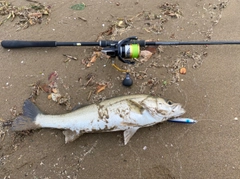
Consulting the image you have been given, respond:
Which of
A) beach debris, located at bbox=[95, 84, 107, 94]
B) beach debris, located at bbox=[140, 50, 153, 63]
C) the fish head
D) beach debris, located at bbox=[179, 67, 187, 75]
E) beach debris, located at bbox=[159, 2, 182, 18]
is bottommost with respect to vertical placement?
beach debris, located at bbox=[95, 84, 107, 94]

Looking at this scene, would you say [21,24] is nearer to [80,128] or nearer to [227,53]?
[80,128]

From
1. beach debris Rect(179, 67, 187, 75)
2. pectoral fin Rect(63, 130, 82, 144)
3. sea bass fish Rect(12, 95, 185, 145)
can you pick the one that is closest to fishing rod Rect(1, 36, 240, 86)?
beach debris Rect(179, 67, 187, 75)

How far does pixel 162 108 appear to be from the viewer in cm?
316

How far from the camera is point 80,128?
313cm

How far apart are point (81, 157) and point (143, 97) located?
114 centimetres

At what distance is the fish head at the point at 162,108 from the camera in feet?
10.3

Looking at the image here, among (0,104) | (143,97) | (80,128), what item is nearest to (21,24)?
(0,104)

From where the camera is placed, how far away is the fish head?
10.3 feet

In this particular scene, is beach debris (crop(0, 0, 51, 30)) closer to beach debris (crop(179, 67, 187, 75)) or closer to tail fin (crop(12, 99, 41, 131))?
tail fin (crop(12, 99, 41, 131))

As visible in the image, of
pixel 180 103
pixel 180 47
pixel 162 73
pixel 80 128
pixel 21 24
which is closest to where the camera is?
pixel 80 128

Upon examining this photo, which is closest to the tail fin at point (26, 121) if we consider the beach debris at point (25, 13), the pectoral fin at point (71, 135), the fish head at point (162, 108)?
the pectoral fin at point (71, 135)

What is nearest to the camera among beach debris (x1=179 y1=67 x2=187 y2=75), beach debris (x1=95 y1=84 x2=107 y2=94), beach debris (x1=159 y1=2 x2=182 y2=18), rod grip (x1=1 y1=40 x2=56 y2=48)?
beach debris (x1=95 y1=84 x2=107 y2=94)

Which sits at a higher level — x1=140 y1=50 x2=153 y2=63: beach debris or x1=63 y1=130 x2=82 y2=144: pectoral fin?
x1=140 y1=50 x2=153 y2=63: beach debris

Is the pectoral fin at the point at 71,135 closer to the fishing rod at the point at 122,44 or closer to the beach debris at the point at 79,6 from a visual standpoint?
the fishing rod at the point at 122,44
